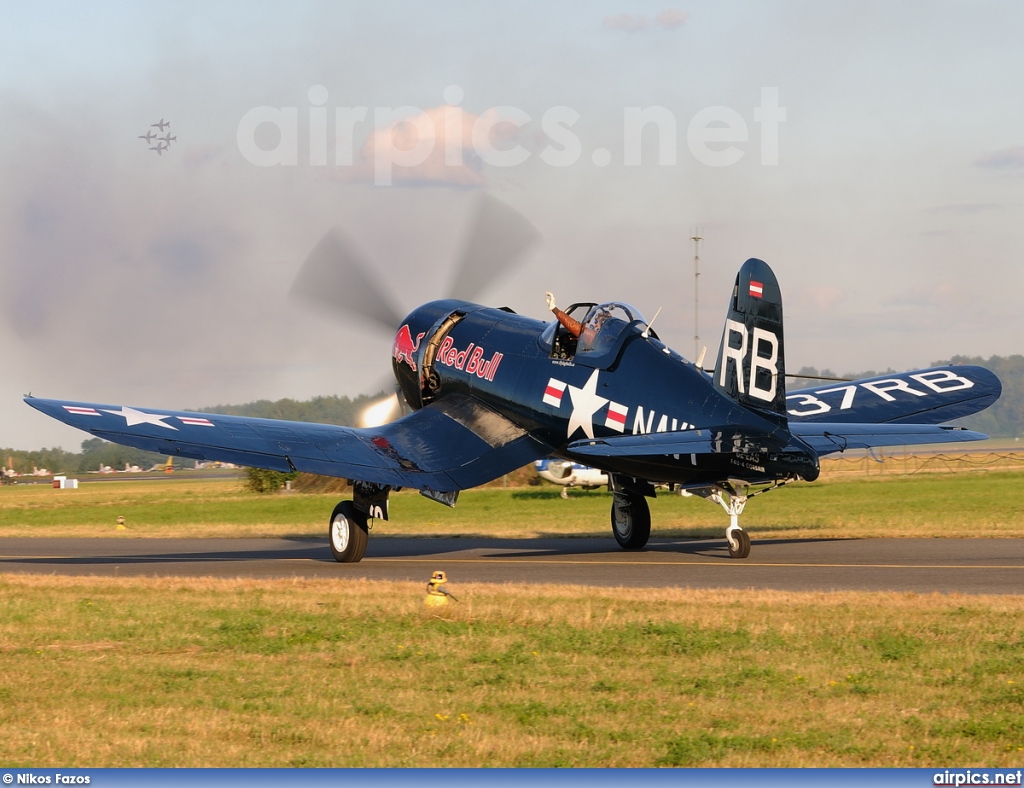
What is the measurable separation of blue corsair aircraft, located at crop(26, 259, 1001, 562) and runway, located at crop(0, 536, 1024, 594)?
1017 millimetres

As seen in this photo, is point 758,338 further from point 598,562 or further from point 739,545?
point 598,562

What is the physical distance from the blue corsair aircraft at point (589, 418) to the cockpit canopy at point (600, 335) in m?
0.02

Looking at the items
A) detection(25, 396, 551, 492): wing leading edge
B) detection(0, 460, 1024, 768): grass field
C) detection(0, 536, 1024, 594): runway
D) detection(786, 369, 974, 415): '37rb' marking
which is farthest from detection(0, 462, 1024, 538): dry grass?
detection(0, 460, 1024, 768): grass field

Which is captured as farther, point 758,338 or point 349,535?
point 349,535

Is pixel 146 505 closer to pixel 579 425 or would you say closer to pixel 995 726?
pixel 579 425

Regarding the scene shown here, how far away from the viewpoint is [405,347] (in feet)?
72.9

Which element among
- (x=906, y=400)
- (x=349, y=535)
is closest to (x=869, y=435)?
(x=906, y=400)

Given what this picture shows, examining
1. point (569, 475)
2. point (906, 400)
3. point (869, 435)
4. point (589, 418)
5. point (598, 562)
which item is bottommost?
point (598, 562)

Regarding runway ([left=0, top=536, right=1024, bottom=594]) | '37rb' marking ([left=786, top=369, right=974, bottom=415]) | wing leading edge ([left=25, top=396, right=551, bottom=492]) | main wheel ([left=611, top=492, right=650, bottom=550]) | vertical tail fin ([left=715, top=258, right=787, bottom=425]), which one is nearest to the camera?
runway ([left=0, top=536, right=1024, bottom=594])

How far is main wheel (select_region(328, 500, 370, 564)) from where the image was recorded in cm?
1906

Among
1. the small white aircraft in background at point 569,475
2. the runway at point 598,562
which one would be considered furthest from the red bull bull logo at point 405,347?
the small white aircraft in background at point 569,475

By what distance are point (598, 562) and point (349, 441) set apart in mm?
4461

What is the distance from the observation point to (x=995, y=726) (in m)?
7.28

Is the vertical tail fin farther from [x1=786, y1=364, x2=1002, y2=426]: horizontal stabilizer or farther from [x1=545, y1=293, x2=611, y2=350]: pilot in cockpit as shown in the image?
[x1=786, y1=364, x2=1002, y2=426]: horizontal stabilizer
